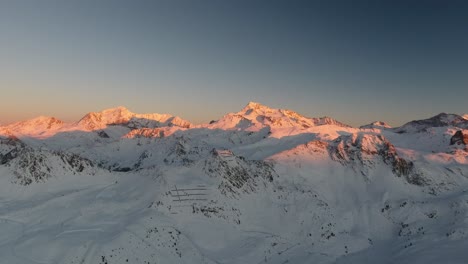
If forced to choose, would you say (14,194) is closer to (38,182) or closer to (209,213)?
(38,182)

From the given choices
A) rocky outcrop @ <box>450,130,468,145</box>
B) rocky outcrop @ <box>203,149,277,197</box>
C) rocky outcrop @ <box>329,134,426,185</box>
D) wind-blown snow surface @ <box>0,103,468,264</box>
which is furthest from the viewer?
rocky outcrop @ <box>450,130,468,145</box>

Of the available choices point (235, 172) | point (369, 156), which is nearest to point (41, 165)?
point (235, 172)

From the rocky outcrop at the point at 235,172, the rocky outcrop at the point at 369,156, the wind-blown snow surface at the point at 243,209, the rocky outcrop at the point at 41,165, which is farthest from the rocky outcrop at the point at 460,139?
the rocky outcrop at the point at 41,165

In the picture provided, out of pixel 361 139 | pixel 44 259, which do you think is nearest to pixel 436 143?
pixel 361 139

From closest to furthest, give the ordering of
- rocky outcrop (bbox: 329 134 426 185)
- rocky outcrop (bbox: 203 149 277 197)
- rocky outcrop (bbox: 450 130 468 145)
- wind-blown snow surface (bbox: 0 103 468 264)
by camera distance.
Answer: wind-blown snow surface (bbox: 0 103 468 264) < rocky outcrop (bbox: 203 149 277 197) < rocky outcrop (bbox: 329 134 426 185) < rocky outcrop (bbox: 450 130 468 145)

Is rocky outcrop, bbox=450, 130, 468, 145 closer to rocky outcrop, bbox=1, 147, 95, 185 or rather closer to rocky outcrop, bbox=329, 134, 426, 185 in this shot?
rocky outcrop, bbox=329, 134, 426, 185

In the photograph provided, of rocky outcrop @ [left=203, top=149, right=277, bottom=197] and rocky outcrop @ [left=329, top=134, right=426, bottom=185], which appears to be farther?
rocky outcrop @ [left=329, top=134, right=426, bottom=185]

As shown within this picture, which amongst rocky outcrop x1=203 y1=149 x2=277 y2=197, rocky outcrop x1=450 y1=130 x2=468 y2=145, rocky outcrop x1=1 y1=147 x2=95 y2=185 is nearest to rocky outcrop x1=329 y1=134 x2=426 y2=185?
rocky outcrop x1=203 y1=149 x2=277 y2=197

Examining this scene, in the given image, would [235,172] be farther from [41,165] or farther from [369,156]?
[369,156]
